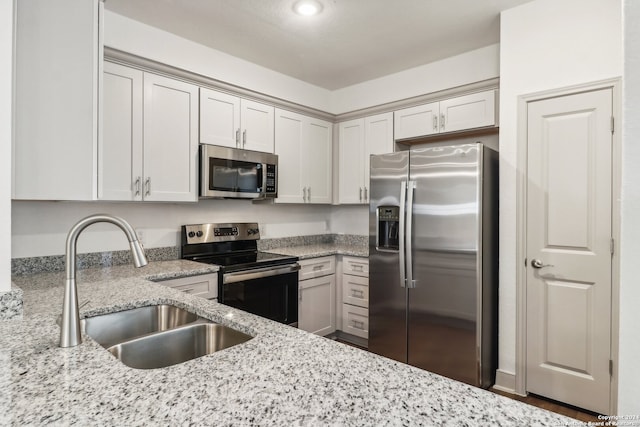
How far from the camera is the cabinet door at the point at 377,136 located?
358 cm

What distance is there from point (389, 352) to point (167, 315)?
187 centimetres

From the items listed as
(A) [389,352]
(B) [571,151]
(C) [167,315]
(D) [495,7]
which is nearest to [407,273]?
(A) [389,352]

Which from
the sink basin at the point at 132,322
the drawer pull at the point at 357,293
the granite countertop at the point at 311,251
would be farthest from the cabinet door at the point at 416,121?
the sink basin at the point at 132,322

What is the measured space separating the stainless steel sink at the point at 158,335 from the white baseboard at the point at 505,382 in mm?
2132

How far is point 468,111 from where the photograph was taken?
307 centimetres

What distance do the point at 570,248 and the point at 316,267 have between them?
1.96 m

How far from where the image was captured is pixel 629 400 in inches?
21.2

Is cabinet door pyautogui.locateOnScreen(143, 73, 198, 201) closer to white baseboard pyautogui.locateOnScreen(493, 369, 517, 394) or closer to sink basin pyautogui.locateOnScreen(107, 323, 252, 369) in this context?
sink basin pyautogui.locateOnScreen(107, 323, 252, 369)

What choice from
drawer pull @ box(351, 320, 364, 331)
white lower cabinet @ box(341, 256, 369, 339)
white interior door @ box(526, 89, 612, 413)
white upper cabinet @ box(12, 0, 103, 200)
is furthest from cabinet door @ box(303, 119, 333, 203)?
white upper cabinet @ box(12, 0, 103, 200)

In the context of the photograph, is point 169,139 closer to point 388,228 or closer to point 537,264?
point 388,228

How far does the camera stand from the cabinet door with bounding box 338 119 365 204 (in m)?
3.80

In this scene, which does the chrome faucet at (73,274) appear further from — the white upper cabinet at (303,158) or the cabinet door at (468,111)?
the cabinet door at (468,111)

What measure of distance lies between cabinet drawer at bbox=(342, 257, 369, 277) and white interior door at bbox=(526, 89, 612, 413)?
52.4 inches

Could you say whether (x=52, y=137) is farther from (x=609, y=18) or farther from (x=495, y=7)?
(x=609, y=18)
